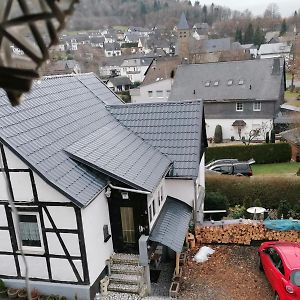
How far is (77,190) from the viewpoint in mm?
10492

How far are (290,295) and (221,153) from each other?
67.5ft

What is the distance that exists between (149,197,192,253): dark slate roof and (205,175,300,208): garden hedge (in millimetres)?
6079

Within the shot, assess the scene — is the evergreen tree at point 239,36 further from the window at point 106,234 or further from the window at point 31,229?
the window at point 31,229

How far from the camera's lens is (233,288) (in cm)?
1220

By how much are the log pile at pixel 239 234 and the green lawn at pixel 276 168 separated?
43.3ft

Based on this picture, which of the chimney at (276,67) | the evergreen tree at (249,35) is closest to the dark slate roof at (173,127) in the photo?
the chimney at (276,67)

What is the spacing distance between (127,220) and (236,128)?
2806 cm

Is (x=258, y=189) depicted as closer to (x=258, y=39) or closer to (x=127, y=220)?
(x=127, y=220)

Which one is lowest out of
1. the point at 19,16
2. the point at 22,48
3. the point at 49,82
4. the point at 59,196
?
the point at 59,196

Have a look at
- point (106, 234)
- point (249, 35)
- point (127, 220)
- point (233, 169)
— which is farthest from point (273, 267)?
point (249, 35)

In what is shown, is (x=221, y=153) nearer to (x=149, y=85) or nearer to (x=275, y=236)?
(x=275, y=236)

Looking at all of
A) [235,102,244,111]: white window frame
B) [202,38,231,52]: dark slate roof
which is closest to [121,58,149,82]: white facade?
[202,38,231,52]: dark slate roof

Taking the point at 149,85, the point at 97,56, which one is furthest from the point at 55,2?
the point at 97,56

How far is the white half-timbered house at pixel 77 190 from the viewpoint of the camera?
1061 cm
